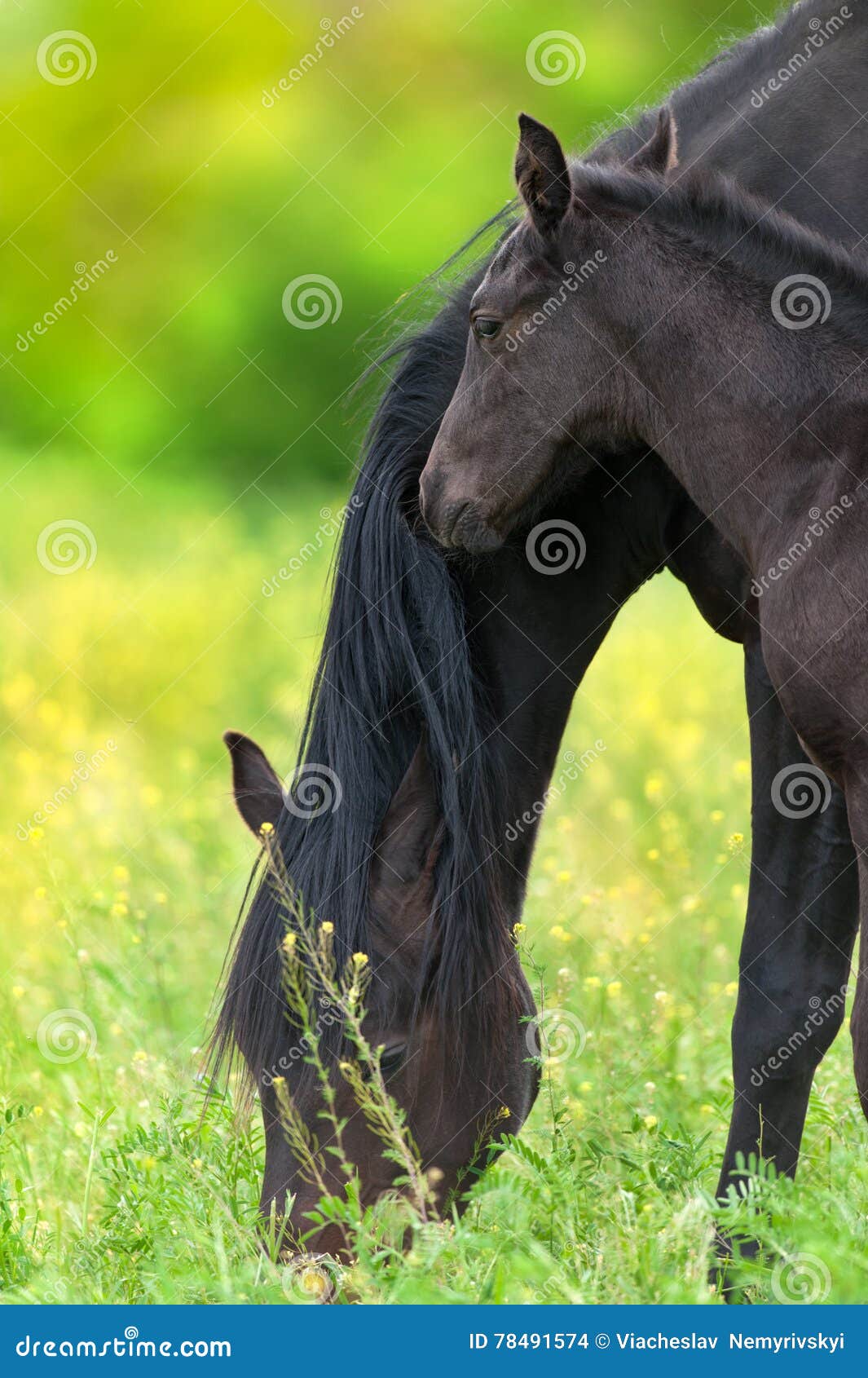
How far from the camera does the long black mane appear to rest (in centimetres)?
298

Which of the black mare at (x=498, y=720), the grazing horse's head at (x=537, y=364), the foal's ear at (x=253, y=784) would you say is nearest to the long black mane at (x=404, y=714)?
the black mare at (x=498, y=720)

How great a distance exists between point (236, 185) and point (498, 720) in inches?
548

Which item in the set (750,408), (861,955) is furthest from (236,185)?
(861,955)

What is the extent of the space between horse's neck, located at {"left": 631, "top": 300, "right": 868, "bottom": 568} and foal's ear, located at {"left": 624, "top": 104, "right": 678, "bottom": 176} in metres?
0.36

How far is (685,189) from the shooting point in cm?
279

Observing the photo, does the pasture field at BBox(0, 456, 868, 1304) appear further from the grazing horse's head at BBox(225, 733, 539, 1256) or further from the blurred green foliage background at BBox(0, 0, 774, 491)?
the blurred green foliage background at BBox(0, 0, 774, 491)

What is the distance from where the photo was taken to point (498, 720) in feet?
10.8

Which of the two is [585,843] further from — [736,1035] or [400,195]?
[400,195]

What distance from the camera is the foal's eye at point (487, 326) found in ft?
9.45

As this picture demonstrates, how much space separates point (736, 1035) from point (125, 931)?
2084 millimetres

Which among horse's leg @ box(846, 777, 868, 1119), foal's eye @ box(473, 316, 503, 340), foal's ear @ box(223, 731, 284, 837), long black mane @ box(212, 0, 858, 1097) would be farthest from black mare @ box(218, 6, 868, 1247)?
horse's leg @ box(846, 777, 868, 1119)

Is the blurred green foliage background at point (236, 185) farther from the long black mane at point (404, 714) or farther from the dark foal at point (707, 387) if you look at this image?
the dark foal at point (707, 387)

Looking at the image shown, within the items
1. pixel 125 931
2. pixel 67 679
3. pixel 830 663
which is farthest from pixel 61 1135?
pixel 67 679

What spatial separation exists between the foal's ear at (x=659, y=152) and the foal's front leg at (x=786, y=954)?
115 cm
